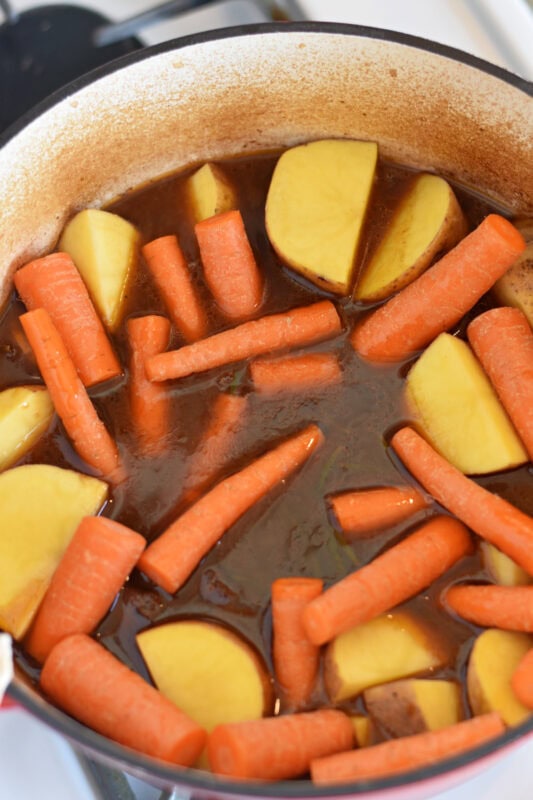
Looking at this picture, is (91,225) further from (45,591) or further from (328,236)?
(45,591)

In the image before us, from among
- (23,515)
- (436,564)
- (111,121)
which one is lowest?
(436,564)

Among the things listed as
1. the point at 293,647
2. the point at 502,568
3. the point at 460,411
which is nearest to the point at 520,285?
the point at 460,411

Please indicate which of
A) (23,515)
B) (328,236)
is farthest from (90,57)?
(23,515)

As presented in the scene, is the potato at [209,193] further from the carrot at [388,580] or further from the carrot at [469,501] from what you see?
the carrot at [388,580]

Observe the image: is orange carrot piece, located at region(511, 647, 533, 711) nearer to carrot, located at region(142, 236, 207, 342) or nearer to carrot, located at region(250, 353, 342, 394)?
carrot, located at region(250, 353, 342, 394)

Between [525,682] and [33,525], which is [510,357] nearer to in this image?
[525,682]

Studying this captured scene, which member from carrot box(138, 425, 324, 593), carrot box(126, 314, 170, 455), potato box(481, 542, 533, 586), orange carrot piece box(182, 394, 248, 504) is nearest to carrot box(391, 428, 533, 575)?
potato box(481, 542, 533, 586)

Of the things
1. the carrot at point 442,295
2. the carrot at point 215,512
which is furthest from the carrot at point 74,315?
the carrot at point 442,295
